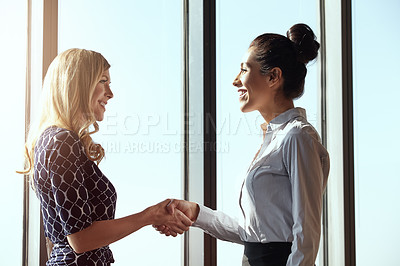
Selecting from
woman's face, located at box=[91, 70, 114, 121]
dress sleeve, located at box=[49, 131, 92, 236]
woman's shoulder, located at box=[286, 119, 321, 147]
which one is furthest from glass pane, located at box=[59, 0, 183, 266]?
woman's shoulder, located at box=[286, 119, 321, 147]

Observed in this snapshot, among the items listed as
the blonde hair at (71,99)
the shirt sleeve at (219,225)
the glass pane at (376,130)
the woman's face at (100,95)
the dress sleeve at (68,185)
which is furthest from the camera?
the glass pane at (376,130)

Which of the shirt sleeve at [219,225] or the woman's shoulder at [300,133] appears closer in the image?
the woman's shoulder at [300,133]

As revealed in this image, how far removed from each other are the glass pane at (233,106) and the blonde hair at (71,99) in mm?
802

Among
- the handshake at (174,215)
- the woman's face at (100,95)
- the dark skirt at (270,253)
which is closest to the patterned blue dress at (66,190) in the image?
the woman's face at (100,95)

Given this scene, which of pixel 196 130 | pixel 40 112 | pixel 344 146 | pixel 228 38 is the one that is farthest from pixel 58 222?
pixel 344 146

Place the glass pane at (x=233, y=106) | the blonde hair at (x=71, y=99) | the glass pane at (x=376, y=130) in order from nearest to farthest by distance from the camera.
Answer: the blonde hair at (x=71, y=99) → the glass pane at (x=233, y=106) → the glass pane at (x=376, y=130)

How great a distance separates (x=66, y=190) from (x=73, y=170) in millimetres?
64

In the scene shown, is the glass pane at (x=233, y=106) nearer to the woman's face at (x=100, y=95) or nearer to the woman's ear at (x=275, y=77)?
the woman's ear at (x=275, y=77)

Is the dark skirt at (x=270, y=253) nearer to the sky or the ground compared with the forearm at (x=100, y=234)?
nearer to the ground

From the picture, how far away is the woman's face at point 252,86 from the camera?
5.17ft

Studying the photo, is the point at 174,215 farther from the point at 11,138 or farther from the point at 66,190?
the point at 11,138

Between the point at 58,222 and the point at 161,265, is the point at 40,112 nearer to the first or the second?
the point at 58,222

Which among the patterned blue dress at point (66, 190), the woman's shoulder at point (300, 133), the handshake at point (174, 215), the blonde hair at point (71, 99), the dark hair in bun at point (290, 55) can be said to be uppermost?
the dark hair in bun at point (290, 55)

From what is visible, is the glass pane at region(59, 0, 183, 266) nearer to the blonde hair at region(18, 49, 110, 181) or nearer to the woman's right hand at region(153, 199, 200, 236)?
the woman's right hand at region(153, 199, 200, 236)
